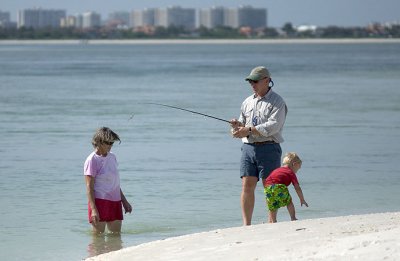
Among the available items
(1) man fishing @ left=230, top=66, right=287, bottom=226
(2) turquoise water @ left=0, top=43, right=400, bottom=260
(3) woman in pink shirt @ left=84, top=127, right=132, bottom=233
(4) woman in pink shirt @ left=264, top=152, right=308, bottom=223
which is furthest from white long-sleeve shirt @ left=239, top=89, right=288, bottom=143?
(2) turquoise water @ left=0, top=43, right=400, bottom=260

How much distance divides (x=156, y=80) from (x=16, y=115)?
20.7m

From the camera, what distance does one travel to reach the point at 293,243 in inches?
313

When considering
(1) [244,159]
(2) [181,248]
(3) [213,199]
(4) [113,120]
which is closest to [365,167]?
(3) [213,199]

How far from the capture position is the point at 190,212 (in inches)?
477

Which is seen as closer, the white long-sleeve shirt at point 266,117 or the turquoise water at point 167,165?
the white long-sleeve shirt at point 266,117

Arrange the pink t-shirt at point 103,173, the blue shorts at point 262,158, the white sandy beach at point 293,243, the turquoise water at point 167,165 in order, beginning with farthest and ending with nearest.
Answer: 1. the turquoise water at point 167,165
2. the pink t-shirt at point 103,173
3. the blue shorts at point 262,158
4. the white sandy beach at point 293,243

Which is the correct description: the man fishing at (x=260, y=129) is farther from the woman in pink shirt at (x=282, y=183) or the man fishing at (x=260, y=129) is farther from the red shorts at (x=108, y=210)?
the red shorts at (x=108, y=210)

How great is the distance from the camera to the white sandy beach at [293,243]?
7.41 metres

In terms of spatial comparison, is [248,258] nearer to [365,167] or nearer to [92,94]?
[365,167]

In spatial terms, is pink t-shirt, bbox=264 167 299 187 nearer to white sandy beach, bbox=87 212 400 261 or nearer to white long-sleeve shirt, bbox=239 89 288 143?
white long-sleeve shirt, bbox=239 89 288 143

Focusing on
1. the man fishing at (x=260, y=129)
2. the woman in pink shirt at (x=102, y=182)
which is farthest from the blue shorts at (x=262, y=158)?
the woman in pink shirt at (x=102, y=182)

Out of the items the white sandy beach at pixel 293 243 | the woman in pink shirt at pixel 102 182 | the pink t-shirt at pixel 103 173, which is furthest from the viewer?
the pink t-shirt at pixel 103 173

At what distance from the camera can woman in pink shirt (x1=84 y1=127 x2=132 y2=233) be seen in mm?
9758

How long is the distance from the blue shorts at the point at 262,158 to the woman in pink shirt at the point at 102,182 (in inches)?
39.9
